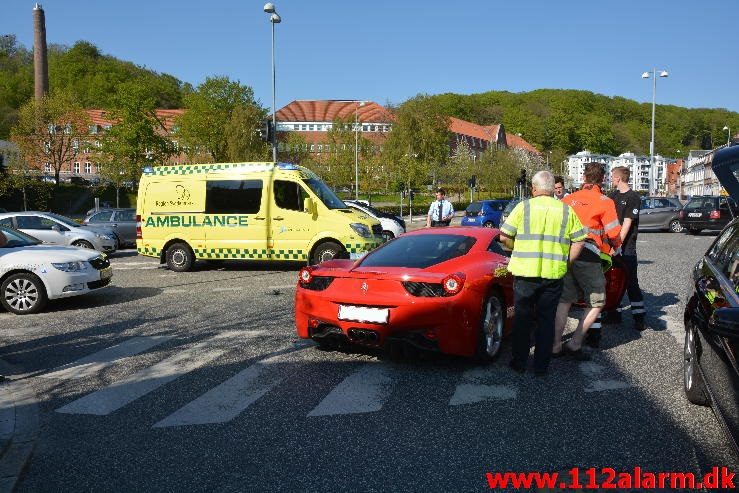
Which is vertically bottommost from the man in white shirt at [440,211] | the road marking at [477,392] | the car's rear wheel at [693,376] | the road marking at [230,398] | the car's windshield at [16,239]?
the road marking at [230,398]

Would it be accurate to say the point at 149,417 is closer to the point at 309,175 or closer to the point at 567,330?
the point at 567,330

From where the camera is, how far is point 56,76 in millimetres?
99938

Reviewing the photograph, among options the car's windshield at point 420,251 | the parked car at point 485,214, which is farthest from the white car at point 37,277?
the parked car at point 485,214

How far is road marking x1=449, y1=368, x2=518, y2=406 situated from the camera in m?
5.16

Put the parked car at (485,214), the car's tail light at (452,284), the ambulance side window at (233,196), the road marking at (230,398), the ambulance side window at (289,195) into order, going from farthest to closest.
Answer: the parked car at (485,214), the ambulance side window at (233,196), the ambulance side window at (289,195), the car's tail light at (452,284), the road marking at (230,398)

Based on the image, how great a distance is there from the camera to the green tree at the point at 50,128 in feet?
163

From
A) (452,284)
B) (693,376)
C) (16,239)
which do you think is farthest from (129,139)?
(693,376)

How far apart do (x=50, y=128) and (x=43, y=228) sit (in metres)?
37.3

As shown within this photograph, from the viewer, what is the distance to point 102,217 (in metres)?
23.5

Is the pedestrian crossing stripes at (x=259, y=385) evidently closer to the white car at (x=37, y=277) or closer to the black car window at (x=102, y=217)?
the white car at (x=37, y=277)

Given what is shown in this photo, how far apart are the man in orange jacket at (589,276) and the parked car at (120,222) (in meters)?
19.0

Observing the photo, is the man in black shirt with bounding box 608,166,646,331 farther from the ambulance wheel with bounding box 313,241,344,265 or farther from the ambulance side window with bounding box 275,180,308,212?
the ambulance side window with bounding box 275,180,308,212

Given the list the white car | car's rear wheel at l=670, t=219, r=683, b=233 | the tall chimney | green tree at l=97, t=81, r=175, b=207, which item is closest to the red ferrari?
the white car

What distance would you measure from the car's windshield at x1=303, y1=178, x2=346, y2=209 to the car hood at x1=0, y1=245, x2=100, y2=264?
513 centimetres
